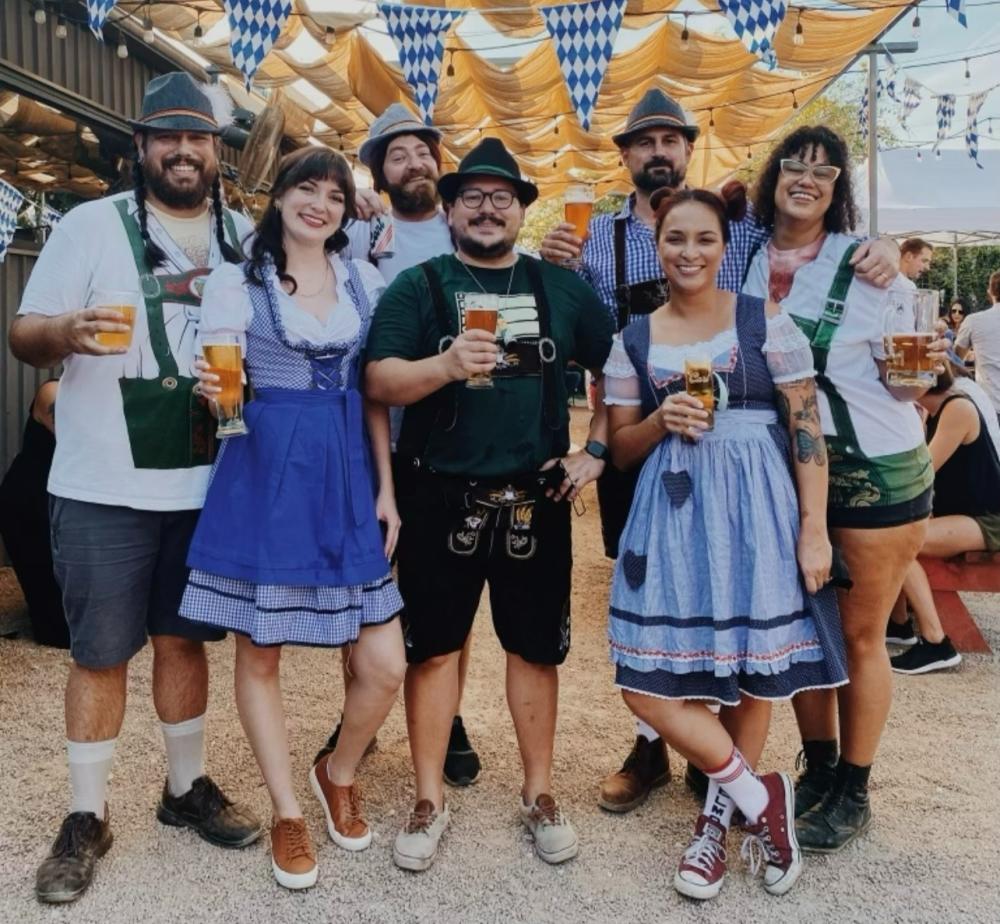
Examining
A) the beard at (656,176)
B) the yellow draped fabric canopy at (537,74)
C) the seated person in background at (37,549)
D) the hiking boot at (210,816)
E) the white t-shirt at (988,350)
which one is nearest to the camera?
the hiking boot at (210,816)

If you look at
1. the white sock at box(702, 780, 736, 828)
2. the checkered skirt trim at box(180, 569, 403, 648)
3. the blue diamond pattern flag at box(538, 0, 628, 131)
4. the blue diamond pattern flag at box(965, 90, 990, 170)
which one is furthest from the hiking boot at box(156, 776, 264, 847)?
the blue diamond pattern flag at box(965, 90, 990, 170)

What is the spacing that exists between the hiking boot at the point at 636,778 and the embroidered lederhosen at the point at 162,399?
172 cm

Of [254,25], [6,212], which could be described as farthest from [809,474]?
[6,212]

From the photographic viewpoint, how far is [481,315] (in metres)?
2.40

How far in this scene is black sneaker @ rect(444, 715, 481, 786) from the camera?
3283mm

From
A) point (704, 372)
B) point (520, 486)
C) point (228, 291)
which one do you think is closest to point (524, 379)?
point (520, 486)

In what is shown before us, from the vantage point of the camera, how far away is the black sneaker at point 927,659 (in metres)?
4.50

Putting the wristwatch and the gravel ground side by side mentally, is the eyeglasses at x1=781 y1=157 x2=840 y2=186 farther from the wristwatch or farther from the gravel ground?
the gravel ground

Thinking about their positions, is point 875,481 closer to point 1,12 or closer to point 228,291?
point 228,291

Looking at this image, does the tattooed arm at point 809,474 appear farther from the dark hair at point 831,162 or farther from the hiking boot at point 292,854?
the hiking boot at point 292,854

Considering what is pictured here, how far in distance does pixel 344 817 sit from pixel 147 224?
1891 millimetres

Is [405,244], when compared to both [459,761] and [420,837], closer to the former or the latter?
[459,761]

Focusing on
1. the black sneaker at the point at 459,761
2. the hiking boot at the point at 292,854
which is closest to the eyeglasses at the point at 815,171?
the black sneaker at the point at 459,761

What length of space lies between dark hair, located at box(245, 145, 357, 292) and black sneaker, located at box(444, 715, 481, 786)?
5.51 ft
